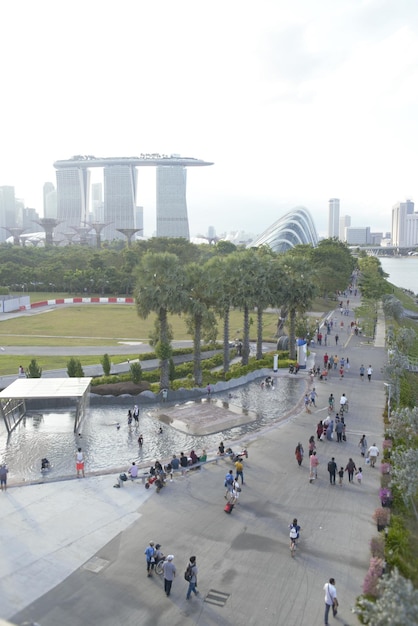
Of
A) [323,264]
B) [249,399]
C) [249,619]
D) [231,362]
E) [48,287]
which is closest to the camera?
[249,619]

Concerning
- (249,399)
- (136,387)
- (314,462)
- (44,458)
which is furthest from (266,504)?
(136,387)

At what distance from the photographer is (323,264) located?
278ft

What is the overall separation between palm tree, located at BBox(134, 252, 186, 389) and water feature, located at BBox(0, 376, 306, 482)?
375cm

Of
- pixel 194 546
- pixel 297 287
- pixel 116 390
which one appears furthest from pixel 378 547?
pixel 297 287

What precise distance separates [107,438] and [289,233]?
12634 cm

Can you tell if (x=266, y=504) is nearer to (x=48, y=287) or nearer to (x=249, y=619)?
(x=249, y=619)

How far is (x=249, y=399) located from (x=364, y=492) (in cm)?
1412

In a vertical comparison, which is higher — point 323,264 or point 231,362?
point 323,264

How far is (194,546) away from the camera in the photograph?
53.0 feet

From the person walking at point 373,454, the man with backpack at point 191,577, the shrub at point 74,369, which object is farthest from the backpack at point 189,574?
the shrub at point 74,369

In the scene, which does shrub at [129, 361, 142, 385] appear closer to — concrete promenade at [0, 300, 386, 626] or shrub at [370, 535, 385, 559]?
concrete promenade at [0, 300, 386, 626]

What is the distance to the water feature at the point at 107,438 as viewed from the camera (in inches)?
931

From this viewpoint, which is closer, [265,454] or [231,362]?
[265,454]

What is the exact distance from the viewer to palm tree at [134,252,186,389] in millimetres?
34938
